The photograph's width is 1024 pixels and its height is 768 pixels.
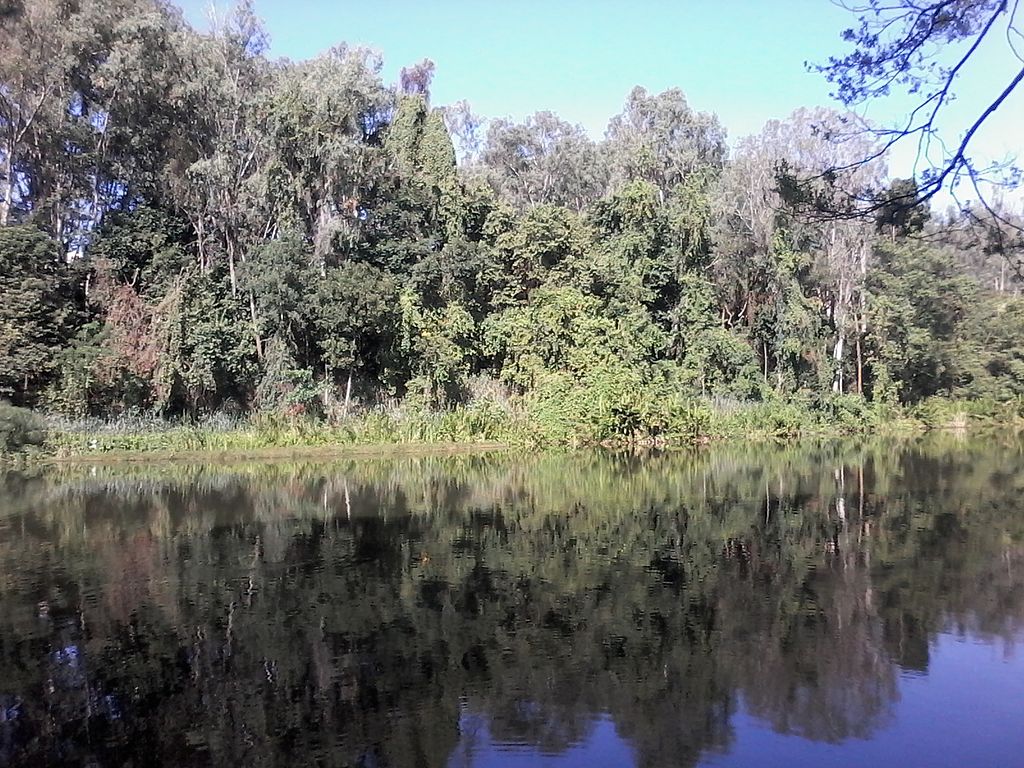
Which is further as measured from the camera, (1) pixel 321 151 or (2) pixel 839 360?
(2) pixel 839 360

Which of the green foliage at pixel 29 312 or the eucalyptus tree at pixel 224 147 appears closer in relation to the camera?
the green foliage at pixel 29 312

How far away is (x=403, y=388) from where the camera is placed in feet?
79.2

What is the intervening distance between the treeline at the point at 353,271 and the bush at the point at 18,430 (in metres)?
1.36

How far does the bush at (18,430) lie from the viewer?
18.0m

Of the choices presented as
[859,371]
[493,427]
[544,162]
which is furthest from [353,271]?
[544,162]

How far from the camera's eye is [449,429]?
70.9 feet

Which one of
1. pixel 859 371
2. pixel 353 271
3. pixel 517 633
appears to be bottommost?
pixel 517 633

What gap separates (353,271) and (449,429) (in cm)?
483

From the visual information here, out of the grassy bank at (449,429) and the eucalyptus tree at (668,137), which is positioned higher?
the eucalyptus tree at (668,137)

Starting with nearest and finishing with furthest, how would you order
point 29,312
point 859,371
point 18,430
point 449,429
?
1. point 18,430
2. point 29,312
3. point 449,429
4. point 859,371

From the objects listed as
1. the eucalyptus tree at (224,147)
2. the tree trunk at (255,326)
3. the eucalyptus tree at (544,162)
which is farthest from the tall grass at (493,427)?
the eucalyptus tree at (544,162)

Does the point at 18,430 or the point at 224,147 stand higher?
the point at 224,147

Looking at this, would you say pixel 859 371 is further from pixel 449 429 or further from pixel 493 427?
pixel 449 429

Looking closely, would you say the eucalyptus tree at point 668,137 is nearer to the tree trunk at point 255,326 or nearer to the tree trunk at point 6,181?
the tree trunk at point 255,326
